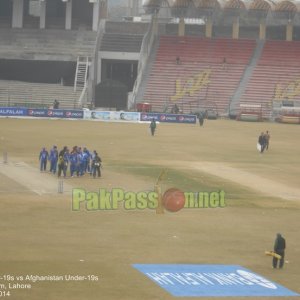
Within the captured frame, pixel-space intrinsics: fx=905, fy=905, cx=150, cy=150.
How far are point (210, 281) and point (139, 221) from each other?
894 centimetres

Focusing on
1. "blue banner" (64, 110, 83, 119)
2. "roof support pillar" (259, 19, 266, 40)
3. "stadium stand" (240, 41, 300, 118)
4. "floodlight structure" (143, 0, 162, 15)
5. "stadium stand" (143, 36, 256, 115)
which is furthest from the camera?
"floodlight structure" (143, 0, 162, 15)

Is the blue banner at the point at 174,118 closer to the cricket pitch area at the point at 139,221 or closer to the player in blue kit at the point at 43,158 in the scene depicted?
the cricket pitch area at the point at 139,221

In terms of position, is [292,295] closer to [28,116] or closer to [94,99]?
[28,116]

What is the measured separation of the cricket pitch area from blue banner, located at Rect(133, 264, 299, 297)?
0.40m

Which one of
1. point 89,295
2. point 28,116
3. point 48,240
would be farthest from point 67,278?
point 28,116

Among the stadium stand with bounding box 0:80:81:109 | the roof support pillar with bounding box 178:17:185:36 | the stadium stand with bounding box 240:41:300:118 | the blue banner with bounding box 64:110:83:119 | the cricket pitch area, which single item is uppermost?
the roof support pillar with bounding box 178:17:185:36

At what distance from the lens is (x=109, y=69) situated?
106 m

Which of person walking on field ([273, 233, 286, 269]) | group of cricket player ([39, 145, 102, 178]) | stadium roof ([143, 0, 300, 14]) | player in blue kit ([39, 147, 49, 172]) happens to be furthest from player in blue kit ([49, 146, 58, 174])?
stadium roof ([143, 0, 300, 14])

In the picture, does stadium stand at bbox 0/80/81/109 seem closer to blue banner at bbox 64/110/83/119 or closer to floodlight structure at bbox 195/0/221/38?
blue banner at bbox 64/110/83/119

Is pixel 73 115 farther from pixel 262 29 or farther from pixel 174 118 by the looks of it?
pixel 262 29

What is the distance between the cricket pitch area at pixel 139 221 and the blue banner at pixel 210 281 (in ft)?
1.32

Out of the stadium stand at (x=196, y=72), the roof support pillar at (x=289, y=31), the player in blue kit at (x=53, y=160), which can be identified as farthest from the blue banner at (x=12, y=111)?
the player in blue kit at (x=53, y=160)

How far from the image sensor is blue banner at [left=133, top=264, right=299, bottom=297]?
22770 mm

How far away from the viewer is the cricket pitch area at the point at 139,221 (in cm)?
2405
